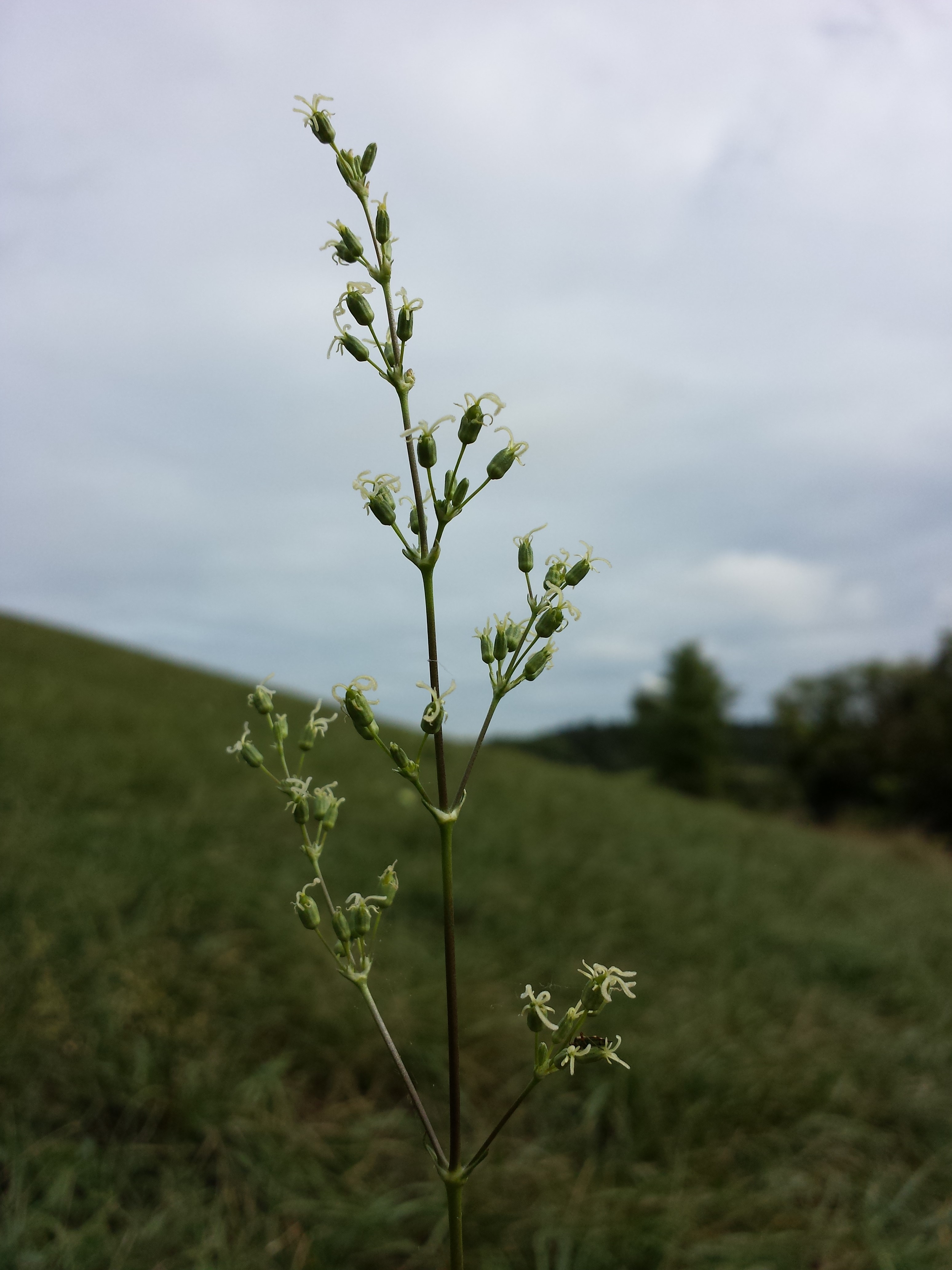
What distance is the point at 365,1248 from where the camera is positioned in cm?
334

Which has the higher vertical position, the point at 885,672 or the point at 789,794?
the point at 885,672

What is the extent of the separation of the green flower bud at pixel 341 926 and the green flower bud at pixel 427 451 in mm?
569

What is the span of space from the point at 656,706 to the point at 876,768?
1521 centimetres

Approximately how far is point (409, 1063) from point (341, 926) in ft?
12.6

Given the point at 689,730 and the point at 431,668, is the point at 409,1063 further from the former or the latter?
the point at 689,730

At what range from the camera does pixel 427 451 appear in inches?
41.3

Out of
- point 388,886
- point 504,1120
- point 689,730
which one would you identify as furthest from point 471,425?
point 689,730

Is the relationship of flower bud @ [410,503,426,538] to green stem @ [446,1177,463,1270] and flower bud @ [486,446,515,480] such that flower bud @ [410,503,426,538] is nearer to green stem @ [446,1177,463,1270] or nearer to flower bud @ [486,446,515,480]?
flower bud @ [486,446,515,480]

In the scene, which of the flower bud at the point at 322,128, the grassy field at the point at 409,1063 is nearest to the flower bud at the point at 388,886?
the flower bud at the point at 322,128

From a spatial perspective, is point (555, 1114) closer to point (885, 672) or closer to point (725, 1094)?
point (725, 1094)

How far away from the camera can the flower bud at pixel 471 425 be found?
3.66 ft

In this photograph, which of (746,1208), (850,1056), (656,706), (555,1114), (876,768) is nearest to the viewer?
(746,1208)

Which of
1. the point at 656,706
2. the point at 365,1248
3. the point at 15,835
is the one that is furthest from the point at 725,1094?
the point at 656,706

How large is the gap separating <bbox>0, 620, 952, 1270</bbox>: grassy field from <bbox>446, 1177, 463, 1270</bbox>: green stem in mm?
1759
